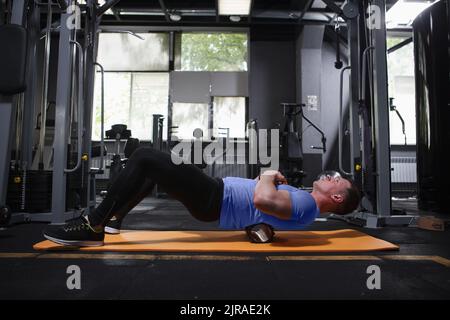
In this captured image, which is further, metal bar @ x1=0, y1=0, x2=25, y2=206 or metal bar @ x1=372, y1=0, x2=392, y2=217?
metal bar @ x1=372, y1=0, x2=392, y2=217

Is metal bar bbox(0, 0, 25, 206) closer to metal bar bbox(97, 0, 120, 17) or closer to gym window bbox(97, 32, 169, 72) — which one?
metal bar bbox(97, 0, 120, 17)

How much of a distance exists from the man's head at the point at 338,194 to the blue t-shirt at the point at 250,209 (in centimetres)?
8

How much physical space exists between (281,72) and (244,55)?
0.93m

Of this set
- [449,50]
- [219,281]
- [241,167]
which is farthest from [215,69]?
[219,281]

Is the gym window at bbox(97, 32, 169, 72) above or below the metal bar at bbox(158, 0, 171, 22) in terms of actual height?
below

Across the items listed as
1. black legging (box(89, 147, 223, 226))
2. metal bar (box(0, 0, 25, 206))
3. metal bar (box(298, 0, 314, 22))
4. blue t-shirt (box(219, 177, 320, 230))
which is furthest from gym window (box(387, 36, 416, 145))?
metal bar (box(0, 0, 25, 206))

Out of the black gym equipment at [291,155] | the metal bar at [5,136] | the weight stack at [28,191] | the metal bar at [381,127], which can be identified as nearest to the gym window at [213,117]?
the black gym equipment at [291,155]

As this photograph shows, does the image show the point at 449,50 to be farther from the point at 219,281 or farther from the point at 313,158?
the point at 313,158

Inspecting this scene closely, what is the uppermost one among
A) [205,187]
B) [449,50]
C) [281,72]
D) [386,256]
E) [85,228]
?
[281,72]

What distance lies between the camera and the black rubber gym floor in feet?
3.90

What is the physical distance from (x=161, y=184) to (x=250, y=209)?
1.69 ft

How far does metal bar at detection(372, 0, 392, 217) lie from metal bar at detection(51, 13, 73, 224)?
2758mm

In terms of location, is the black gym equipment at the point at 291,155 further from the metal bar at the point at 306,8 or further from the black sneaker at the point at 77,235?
the black sneaker at the point at 77,235

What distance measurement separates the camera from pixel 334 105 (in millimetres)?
7906
